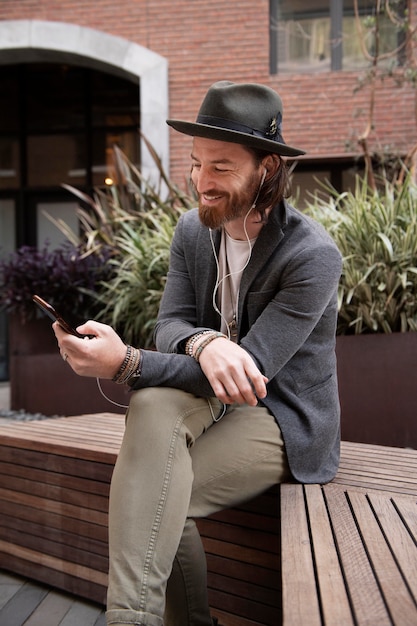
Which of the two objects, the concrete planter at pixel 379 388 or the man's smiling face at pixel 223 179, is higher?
the man's smiling face at pixel 223 179

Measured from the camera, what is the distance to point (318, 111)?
25.5ft

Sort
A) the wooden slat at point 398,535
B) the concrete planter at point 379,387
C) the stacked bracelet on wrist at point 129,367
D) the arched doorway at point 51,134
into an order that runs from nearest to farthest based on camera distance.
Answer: the wooden slat at point 398,535, the stacked bracelet on wrist at point 129,367, the concrete planter at point 379,387, the arched doorway at point 51,134

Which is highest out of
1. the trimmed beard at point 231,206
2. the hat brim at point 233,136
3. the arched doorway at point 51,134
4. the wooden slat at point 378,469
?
the arched doorway at point 51,134

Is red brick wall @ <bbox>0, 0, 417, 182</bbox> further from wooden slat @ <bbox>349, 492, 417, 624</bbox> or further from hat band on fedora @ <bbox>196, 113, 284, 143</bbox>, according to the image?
wooden slat @ <bbox>349, 492, 417, 624</bbox>

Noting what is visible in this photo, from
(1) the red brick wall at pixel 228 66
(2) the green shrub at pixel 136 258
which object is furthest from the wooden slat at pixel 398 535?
(1) the red brick wall at pixel 228 66

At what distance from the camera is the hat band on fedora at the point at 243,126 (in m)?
1.63

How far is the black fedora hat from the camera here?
5.30 feet

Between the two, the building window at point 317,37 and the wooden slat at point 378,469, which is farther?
the building window at point 317,37

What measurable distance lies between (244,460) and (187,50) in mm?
7182

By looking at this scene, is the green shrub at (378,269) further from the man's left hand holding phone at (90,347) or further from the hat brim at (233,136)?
the man's left hand holding phone at (90,347)

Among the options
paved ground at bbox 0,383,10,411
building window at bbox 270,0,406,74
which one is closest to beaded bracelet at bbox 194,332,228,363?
paved ground at bbox 0,383,10,411

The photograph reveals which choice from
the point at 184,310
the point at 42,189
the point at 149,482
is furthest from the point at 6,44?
the point at 149,482

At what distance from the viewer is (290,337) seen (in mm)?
1616

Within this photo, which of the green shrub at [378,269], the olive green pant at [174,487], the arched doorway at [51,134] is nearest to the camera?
the olive green pant at [174,487]
